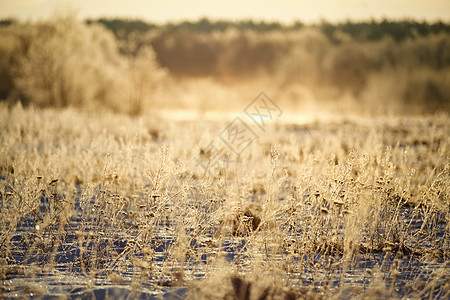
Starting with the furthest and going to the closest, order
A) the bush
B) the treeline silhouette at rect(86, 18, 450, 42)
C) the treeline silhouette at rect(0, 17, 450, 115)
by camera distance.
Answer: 1. the treeline silhouette at rect(86, 18, 450, 42)
2. the treeline silhouette at rect(0, 17, 450, 115)
3. the bush

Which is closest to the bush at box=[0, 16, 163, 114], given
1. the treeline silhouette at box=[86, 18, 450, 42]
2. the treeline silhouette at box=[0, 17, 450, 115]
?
the treeline silhouette at box=[0, 17, 450, 115]

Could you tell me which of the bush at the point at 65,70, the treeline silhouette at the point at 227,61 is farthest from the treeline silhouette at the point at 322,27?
the bush at the point at 65,70

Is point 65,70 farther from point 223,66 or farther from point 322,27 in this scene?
point 322,27

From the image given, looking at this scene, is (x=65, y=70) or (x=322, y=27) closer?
(x=65, y=70)

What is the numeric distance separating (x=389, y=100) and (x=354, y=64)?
1192cm

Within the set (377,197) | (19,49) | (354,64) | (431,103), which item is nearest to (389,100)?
(431,103)

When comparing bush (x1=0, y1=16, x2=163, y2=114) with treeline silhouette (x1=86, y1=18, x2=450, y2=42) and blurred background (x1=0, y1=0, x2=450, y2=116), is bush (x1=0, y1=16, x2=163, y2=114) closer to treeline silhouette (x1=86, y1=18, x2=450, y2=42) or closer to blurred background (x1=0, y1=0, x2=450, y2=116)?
blurred background (x1=0, y1=0, x2=450, y2=116)

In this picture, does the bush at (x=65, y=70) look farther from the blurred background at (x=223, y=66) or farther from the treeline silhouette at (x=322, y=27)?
the treeline silhouette at (x=322, y=27)

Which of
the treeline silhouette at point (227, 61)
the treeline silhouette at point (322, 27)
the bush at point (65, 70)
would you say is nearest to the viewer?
the bush at point (65, 70)

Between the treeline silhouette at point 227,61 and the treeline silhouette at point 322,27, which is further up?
the treeline silhouette at point 322,27

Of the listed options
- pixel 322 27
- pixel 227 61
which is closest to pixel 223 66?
pixel 227 61

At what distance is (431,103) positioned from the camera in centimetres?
3353

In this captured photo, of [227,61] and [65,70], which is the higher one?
[227,61]

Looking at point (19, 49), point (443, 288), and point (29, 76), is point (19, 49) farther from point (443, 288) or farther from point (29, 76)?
point (443, 288)
